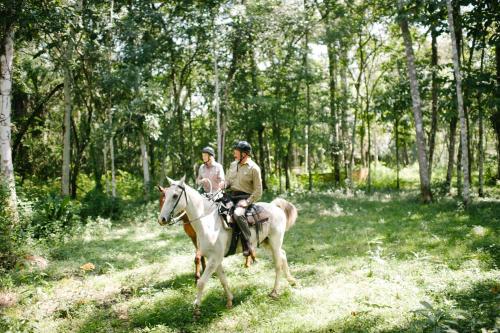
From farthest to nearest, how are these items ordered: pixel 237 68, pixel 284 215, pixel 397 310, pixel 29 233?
pixel 237 68 < pixel 29 233 < pixel 284 215 < pixel 397 310

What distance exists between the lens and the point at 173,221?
644cm

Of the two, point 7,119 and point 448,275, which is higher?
point 7,119

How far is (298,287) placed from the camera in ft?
26.4

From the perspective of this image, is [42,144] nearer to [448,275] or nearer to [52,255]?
[52,255]

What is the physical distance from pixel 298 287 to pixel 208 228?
8.20ft

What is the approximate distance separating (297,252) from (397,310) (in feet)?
15.1

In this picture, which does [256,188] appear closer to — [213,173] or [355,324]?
[213,173]

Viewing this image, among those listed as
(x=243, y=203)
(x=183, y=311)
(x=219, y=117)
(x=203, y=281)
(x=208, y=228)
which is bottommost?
(x=183, y=311)

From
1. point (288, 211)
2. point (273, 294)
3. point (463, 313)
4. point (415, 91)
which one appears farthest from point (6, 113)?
point (415, 91)

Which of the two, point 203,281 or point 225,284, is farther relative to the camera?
point 225,284

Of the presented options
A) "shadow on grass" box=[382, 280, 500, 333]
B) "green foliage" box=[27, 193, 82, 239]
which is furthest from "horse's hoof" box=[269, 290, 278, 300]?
"green foliage" box=[27, 193, 82, 239]

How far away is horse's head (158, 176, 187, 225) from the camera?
20.5ft

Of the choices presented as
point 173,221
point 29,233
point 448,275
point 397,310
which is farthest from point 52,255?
point 448,275

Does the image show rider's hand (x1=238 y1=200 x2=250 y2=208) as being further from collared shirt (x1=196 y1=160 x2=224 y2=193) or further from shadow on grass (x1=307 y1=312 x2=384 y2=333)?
shadow on grass (x1=307 y1=312 x2=384 y2=333)
